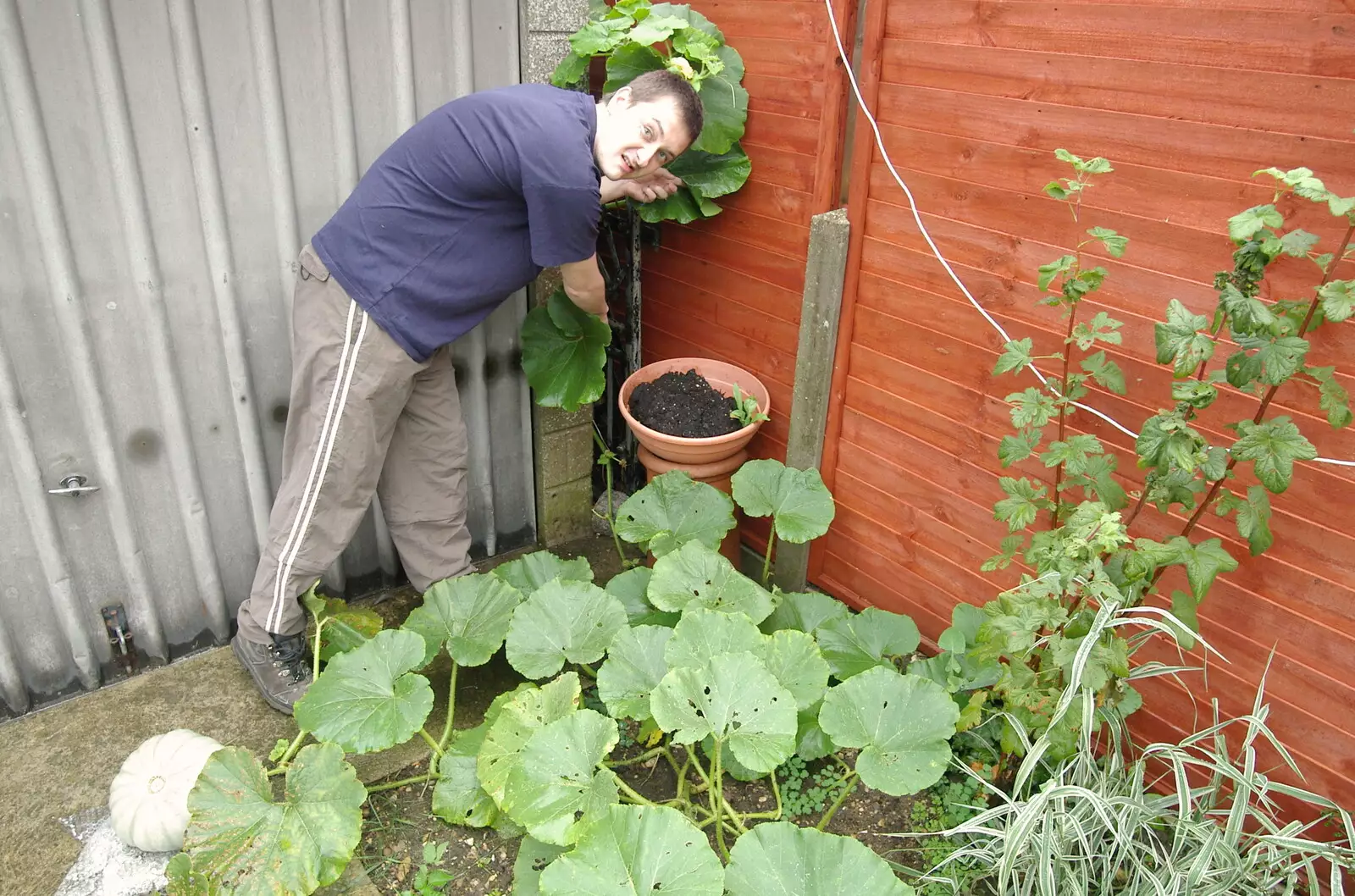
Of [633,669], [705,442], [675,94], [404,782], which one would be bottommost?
[404,782]

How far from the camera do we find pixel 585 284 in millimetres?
2779

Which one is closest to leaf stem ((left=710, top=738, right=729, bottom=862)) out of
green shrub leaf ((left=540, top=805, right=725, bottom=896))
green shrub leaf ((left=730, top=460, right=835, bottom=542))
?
green shrub leaf ((left=540, top=805, right=725, bottom=896))

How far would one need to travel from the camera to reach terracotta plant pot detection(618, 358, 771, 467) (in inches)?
123

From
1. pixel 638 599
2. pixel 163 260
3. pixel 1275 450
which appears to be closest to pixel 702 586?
pixel 638 599

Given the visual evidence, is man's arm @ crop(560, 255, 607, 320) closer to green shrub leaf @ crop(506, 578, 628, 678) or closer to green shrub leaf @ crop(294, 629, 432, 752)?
green shrub leaf @ crop(506, 578, 628, 678)

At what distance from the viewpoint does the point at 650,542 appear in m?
3.01

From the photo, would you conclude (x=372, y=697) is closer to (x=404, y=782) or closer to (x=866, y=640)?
(x=404, y=782)

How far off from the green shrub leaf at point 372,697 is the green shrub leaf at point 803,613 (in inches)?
42.0

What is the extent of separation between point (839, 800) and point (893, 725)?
237 mm

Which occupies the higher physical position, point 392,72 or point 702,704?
point 392,72

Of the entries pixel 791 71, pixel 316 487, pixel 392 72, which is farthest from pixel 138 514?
pixel 791 71

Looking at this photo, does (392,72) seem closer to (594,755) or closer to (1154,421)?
(594,755)

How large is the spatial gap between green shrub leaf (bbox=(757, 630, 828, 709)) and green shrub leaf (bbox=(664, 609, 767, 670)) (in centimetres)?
4

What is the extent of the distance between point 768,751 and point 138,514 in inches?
78.9
